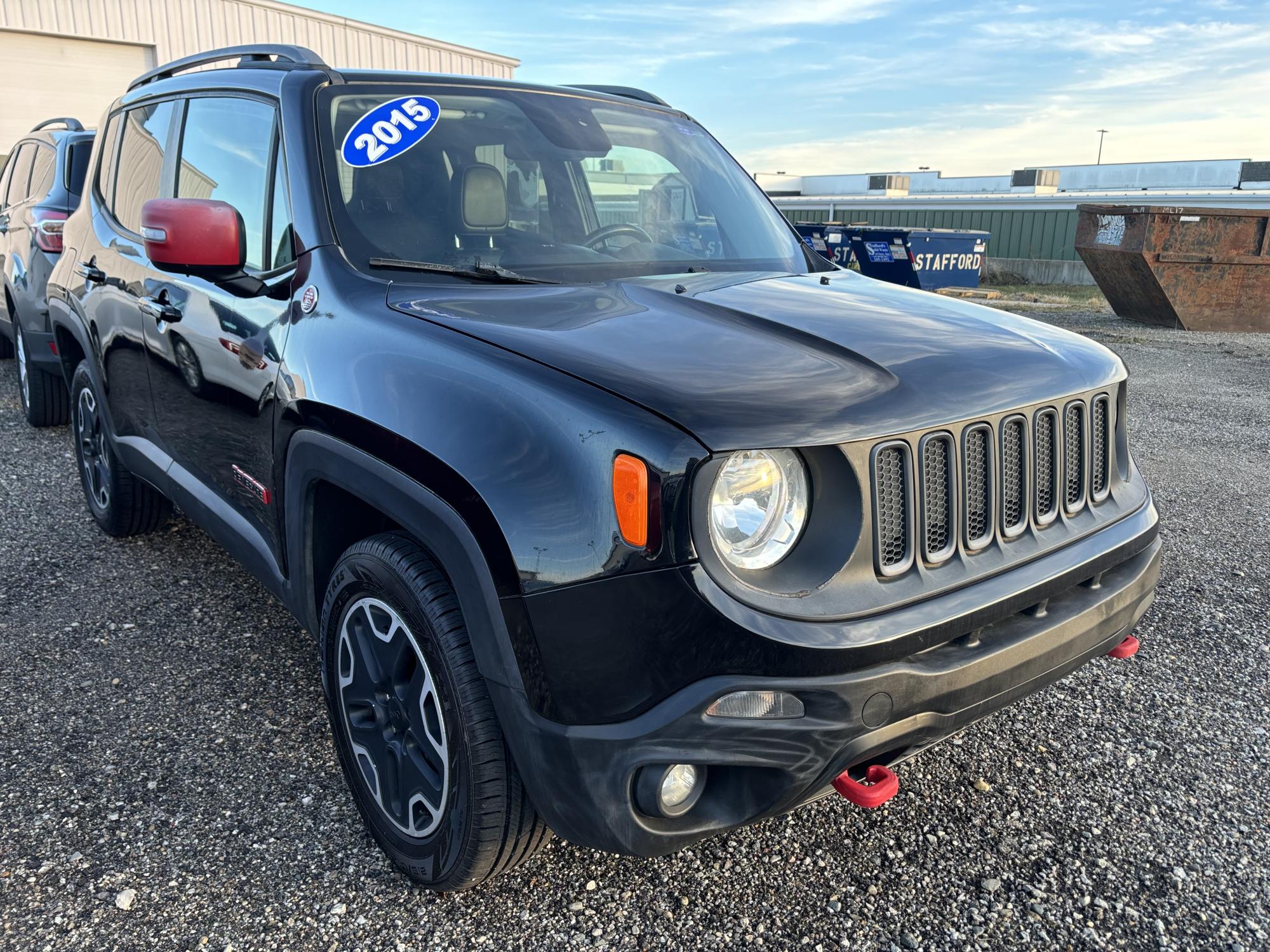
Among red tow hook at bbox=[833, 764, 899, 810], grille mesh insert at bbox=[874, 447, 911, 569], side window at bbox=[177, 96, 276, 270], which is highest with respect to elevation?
side window at bbox=[177, 96, 276, 270]

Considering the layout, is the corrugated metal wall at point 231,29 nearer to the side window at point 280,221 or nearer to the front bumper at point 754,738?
the side window at point 280,221

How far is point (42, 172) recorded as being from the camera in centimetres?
652

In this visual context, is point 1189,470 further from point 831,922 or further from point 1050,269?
point 1050,269

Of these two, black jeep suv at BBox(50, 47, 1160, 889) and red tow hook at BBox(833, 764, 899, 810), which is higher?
black jeep suv at BBox(50, 47, 1160, 889)

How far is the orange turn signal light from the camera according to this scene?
5.56 feet

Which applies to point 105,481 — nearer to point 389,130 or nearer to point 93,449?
point 93,449

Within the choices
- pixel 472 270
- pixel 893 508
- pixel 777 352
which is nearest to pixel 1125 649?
pixel 893 508

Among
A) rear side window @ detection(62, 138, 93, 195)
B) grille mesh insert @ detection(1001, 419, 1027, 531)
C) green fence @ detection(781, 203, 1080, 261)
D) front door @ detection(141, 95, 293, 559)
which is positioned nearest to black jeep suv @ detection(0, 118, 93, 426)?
rear side window @ detection(62, 138, 93, 195)

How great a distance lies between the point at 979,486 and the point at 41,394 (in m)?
6.19

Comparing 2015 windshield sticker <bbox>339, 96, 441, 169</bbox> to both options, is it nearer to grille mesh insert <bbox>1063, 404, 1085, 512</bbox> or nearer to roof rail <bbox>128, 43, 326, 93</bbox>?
roof rail <bbox>128, 43, 326, 93</bbox>

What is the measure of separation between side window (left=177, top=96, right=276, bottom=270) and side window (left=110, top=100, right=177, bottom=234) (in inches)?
9.5

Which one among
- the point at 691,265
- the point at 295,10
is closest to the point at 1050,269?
the point at 295,10

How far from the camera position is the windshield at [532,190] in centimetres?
265

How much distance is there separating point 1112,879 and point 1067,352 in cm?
126
